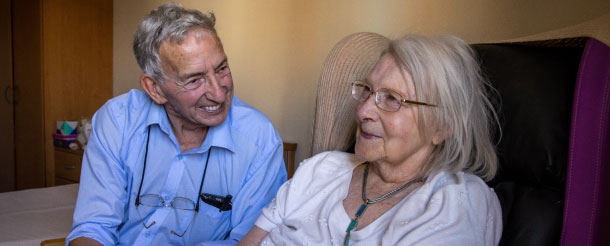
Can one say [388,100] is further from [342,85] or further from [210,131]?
[210,131]

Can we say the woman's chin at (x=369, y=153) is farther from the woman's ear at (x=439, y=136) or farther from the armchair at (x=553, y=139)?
the armchair at (x=553, y=139)

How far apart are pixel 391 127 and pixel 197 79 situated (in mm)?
632

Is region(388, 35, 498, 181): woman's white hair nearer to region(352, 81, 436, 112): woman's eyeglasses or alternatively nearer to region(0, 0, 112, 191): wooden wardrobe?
region(352, 81, 436, 112): woman's eyeglasses

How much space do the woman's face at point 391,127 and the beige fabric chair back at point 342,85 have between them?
239 mm

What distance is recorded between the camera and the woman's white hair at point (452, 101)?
41.8 inches

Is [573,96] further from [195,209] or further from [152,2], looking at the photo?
[152,2]

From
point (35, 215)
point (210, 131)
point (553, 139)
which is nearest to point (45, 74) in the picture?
point (35, 215)

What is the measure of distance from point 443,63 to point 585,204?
0.43 m

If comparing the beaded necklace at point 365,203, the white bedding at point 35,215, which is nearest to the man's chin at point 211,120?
the beaded necklace at point 365,203

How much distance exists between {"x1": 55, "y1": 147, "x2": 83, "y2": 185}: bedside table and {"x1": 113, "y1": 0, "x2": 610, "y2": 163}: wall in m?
1.46

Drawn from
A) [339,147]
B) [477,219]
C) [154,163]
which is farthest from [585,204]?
[154,163]

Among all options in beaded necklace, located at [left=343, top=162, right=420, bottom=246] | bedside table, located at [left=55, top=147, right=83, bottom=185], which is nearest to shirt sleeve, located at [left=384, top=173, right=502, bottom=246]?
beaded necklace, located at [left=343, top=162, right=420, bottom=246]

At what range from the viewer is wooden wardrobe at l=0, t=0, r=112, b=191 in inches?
151

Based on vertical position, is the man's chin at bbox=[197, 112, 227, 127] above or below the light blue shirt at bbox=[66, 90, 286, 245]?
above
